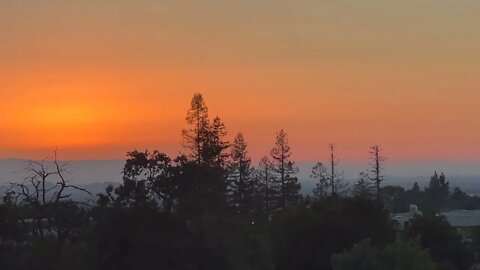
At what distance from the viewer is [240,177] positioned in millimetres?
60875

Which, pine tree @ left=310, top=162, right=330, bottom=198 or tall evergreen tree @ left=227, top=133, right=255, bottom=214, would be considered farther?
pine tree @ left=310, top=162, right=330, bottom=198

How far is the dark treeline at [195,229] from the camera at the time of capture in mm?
29469

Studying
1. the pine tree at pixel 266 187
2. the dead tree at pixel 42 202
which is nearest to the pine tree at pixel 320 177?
the pine tree at pixel 266 187

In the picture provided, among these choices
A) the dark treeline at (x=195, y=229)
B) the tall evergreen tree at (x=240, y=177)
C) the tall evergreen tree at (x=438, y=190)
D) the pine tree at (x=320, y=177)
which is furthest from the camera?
the tall evergreen tree at (x=438, y=190)

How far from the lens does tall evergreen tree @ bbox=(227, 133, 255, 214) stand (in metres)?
58.6

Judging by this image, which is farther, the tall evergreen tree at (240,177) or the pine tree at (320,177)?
the pine tree at (320,177)

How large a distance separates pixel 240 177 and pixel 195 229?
1194 inches

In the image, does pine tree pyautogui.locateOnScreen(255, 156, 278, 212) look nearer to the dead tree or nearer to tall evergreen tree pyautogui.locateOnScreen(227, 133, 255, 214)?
tall evergreen tree pyautogui.locateOnScreen(227, 133, 255, 214)

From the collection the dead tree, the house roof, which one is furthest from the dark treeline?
the house roof

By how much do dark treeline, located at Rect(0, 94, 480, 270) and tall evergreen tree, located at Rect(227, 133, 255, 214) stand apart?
3235 mm

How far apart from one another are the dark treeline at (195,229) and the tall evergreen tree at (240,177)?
10.6ft

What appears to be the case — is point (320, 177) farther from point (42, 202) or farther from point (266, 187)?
point (42, 202)

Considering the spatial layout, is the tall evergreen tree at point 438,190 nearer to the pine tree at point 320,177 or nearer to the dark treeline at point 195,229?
the pine tree at point 320,177

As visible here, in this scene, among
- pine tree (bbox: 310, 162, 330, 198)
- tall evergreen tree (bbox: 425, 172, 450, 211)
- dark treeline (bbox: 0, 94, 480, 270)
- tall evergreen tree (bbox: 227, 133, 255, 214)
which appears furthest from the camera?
tall evergreen tree (bbox: 425, 172, 450, 211)
